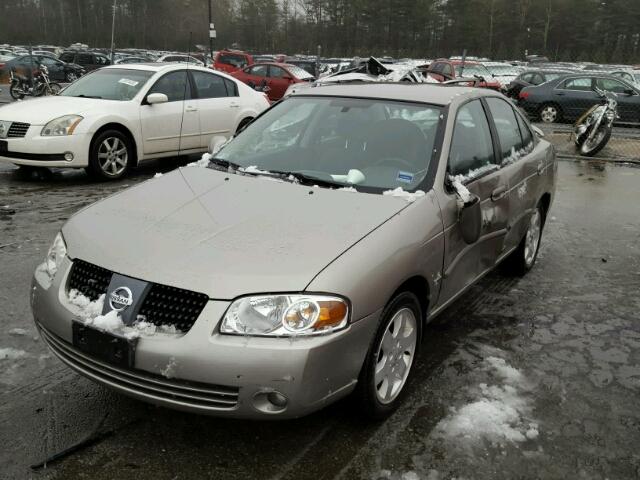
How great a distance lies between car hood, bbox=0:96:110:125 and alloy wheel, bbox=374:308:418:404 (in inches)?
246

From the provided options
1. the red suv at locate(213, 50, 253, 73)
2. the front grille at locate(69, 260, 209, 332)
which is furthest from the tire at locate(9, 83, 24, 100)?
the front grille at locate(69, 260, 209, 332)

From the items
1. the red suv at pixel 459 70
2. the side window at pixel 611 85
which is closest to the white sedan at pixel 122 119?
the side window at pixel 611 85

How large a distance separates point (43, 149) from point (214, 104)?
2.74 metres

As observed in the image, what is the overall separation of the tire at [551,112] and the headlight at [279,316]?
16.6m

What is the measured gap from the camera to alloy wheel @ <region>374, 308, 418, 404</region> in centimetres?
287

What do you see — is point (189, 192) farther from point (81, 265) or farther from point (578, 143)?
point (578, 143)

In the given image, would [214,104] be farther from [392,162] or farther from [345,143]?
[392,162]

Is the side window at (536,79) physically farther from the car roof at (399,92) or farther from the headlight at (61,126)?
the car roof at (399,92)

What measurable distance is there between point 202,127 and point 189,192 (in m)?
6.03

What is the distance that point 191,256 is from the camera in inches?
102

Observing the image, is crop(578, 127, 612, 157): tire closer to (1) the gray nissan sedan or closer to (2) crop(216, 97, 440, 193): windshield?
(1) the gray nissan sedan

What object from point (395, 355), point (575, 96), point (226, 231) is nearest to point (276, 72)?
point (575, 96)

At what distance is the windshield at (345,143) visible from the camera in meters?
3.47

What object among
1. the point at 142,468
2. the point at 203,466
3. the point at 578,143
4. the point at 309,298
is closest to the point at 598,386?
the point at 309,298
